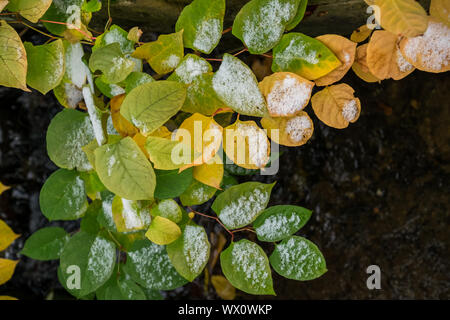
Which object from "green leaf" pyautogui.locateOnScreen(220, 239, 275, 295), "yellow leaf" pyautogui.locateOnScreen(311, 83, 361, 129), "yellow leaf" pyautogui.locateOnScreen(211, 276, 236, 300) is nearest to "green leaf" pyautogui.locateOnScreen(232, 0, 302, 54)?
"yellow leaf" pyautogui.locateOnScreen(311, 83, 361, 129)

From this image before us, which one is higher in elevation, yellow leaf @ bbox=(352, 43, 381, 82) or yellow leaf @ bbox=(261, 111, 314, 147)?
yellow leaf @ bbox=(352, 43, 381, 82)

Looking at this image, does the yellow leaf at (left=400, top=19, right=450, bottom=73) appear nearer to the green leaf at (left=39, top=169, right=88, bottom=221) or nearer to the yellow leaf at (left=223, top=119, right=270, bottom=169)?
the yellow leaf at (left=223, top=119, right=270, bottom=169)

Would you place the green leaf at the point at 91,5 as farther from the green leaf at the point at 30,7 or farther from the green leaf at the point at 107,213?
the green leaf at the point at 107,213

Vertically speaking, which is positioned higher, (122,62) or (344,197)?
(122,62)

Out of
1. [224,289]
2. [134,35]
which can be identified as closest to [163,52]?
[134,35]
